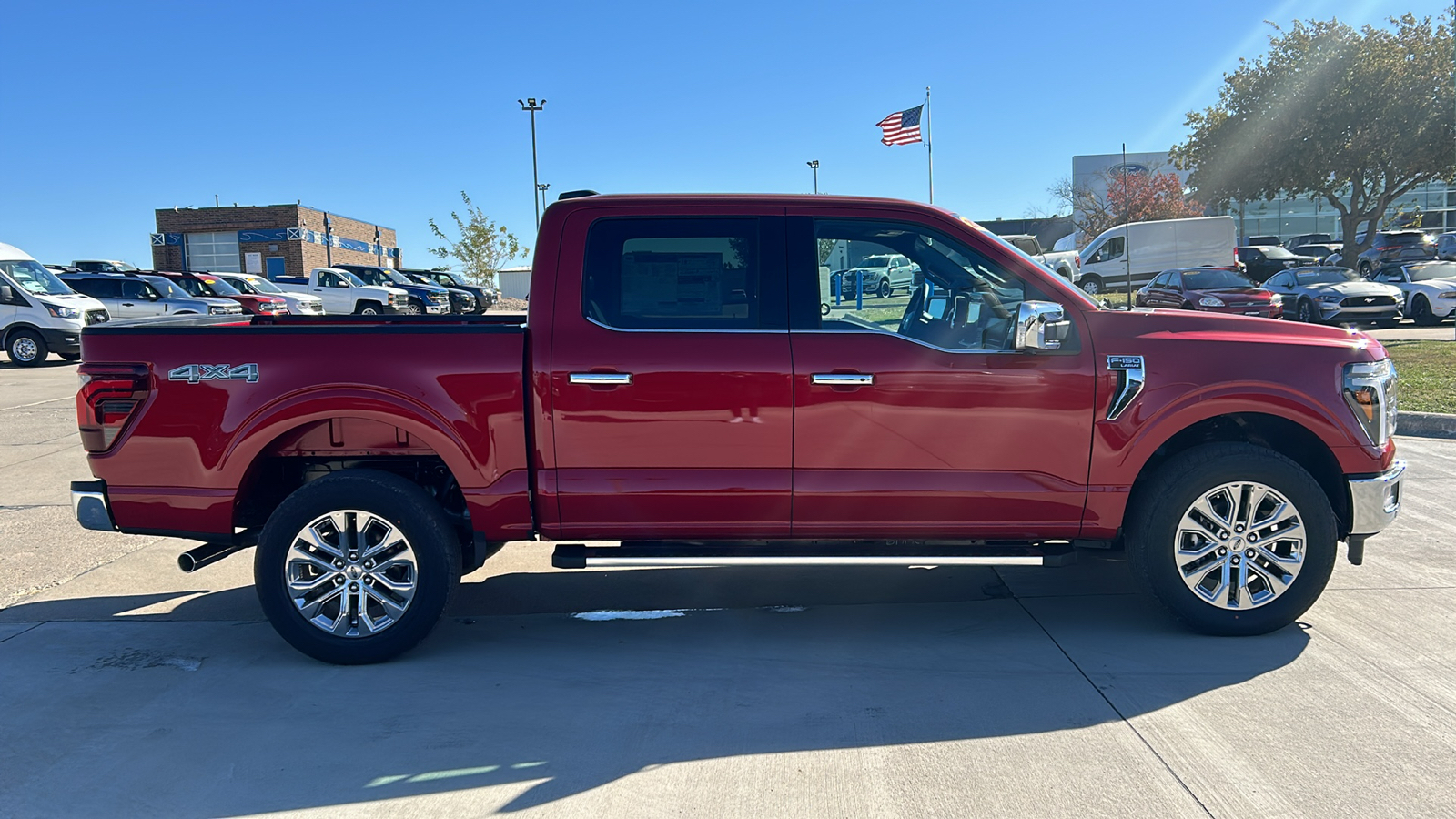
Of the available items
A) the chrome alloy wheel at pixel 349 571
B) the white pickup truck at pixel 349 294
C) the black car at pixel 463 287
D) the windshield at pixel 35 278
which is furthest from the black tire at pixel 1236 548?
the black car at pixel 463 287

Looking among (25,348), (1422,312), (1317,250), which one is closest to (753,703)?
(25,348)

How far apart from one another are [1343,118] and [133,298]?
39.8 m

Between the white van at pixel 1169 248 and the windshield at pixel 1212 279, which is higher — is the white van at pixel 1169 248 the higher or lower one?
the higher one

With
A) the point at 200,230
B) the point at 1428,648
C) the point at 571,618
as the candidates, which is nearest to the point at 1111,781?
the point at 1428,648

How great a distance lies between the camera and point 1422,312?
22000mm

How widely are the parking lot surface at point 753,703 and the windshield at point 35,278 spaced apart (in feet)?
58.3

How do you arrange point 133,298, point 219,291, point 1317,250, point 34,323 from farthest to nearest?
point 1317,250, point 219,291, point 133,298, point 34,323

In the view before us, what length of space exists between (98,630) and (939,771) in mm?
4122

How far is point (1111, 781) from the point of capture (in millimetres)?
3271

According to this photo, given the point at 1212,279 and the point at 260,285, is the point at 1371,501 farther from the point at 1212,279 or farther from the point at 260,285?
the point at 260,285

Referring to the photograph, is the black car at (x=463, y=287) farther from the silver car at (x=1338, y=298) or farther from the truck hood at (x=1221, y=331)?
the truck hood at (x=1221, y=331)

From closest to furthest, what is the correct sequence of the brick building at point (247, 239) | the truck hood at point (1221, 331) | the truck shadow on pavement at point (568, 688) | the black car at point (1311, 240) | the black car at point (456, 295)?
the truck shadow on pavement at point (568, 688) → the truck hood at point (1221, 331) → the black car at point (456, 295) → the black car at point (1311, 240) → the brick building at point (247, 239)

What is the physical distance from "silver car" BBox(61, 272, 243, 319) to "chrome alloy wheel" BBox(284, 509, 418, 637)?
20485 millimetres

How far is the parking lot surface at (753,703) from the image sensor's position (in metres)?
3.25
